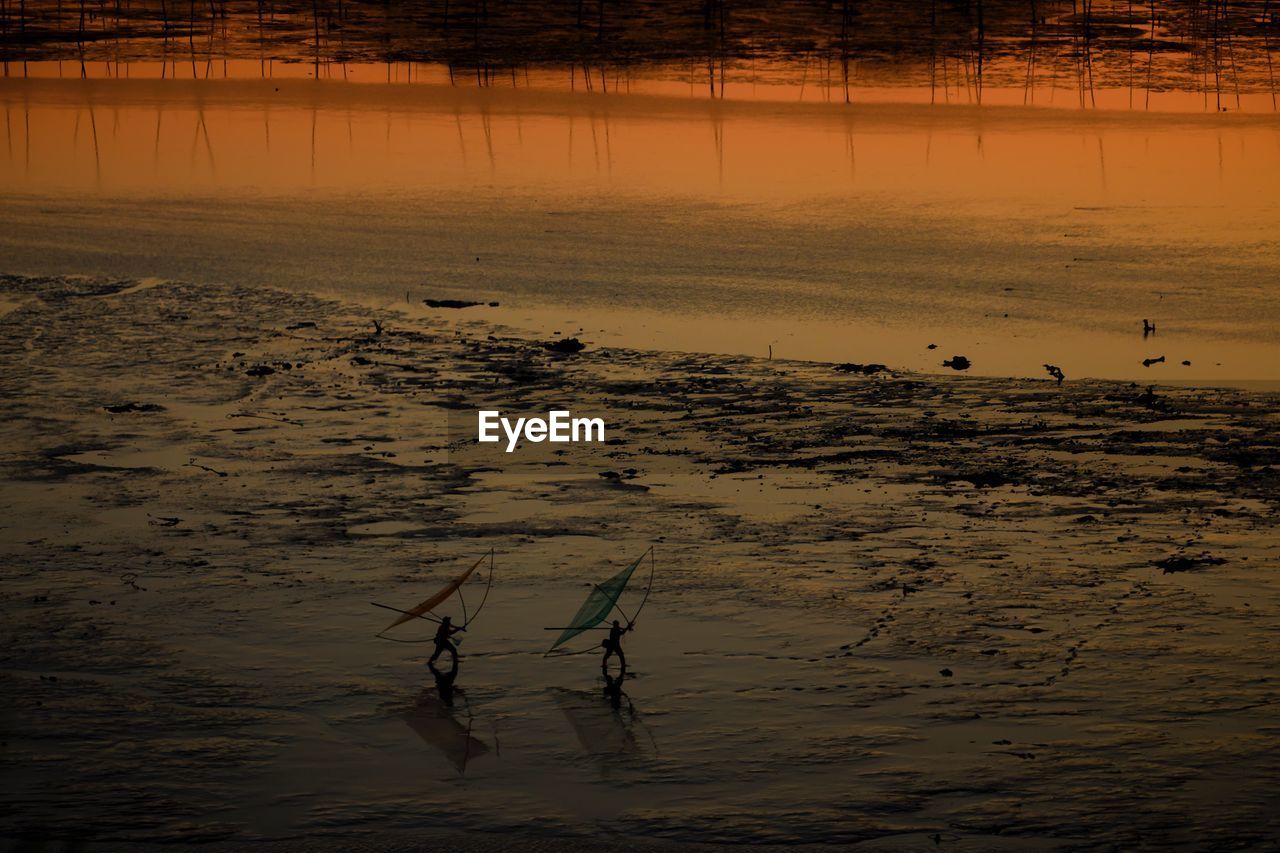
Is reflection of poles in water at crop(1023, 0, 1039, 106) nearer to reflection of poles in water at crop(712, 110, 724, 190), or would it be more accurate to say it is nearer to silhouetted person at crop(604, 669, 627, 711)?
reflection of poles in water at crop(712, 110, 724, 190)

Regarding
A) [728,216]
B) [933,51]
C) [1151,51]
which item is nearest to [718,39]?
[933,51]

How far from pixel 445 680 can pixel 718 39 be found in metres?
30.0

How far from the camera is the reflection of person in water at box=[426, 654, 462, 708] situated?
5.54m

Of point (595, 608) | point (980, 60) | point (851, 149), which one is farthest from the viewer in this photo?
point (980, 60)

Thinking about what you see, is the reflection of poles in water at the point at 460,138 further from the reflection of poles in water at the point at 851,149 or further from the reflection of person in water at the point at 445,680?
the reflection of person in water at the point at 445,680

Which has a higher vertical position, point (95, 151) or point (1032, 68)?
point (1032, 68)

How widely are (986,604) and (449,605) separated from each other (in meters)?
2.02

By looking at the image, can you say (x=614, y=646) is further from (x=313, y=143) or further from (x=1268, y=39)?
(x=1268, y=39)

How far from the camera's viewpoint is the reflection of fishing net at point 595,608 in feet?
19.2

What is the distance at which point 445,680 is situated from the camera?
18.4 feet

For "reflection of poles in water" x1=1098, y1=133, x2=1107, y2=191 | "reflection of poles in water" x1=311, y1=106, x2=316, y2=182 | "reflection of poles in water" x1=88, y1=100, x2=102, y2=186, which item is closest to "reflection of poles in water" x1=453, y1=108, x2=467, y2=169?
"reflection of poles in water" x1=311, y1=106, x2=316, y2=182

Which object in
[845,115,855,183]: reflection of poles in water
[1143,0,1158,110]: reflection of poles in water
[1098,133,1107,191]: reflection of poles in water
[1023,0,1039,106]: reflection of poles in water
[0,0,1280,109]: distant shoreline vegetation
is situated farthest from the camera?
[0,0,1280,109]: distant shoreline vegetation

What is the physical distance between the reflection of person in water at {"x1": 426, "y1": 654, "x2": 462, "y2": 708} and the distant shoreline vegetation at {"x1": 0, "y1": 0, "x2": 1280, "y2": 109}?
21.3 metres

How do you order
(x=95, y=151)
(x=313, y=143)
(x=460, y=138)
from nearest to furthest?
(x=95, y=151), (x=313, y=143), (x=460, y=138)
